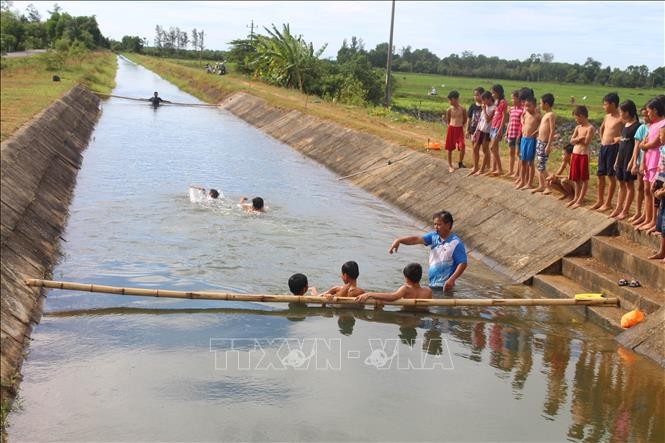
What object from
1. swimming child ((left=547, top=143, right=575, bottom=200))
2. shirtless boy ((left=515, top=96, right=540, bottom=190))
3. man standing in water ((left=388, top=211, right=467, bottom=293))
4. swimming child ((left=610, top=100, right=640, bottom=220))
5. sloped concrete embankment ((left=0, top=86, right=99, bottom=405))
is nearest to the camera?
sloped concrete embankment ((left=0, top=86, right=99, bottom=405))

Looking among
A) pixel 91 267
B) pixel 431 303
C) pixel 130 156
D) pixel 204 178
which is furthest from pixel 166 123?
pixel 431 303

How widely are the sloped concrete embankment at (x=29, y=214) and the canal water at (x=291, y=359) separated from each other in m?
0.27

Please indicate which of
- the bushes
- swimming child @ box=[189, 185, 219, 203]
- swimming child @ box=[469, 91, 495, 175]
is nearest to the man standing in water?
swimming child @ box=[469, 91, 495, 175]

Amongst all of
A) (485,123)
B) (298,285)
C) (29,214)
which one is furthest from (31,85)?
(298,285)

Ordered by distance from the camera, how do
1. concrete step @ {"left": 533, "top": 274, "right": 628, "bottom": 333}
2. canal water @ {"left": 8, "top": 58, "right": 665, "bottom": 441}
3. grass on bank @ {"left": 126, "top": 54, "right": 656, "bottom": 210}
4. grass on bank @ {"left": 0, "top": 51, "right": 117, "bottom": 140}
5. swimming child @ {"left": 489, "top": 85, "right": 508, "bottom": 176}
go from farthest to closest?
grass on bank @ {"left": 0, "top": 51, "right": 117, "bottom": 140} → grass on bank @ {"left": 126, "top": 54, "right": 656, "bottom": 210} → swimming child @ {"left": 489, "top": 85, "right": 508, "bottom": 176} → concrete step @ {"left": 533, "top": 274, "right": 628, "bottom": 333} → canal water @ {"left": 8, "top": 58, "right": 665, "bottom": 441}

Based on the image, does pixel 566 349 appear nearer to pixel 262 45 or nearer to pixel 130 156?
pixel 130 156

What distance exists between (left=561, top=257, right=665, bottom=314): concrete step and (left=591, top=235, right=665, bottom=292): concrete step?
0.08m

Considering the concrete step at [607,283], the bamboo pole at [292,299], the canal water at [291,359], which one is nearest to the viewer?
the canal water at [291,359]

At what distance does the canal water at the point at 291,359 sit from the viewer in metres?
7.13

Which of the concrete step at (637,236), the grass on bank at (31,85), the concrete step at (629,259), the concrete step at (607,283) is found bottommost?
the concrete step at (607,283)

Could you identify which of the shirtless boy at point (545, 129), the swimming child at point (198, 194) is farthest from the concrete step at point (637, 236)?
the swimming child at point (198, 194)

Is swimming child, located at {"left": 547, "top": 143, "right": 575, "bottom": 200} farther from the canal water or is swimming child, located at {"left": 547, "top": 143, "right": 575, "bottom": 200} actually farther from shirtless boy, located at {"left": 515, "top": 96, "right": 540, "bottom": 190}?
the canal water

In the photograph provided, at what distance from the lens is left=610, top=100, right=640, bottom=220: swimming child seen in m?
11.3

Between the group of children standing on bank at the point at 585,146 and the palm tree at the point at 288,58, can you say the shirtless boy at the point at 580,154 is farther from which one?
the palm tree at the point at 288,58
